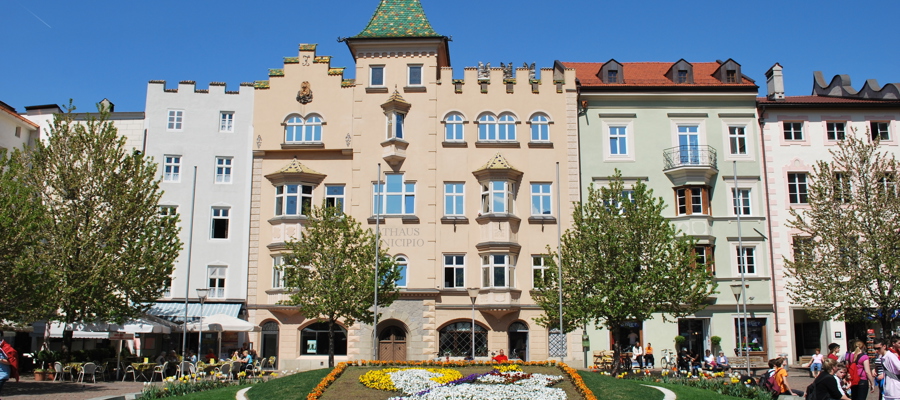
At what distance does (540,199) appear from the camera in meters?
39.9

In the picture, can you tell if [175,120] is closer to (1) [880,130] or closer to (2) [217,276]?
(2) [217,276]

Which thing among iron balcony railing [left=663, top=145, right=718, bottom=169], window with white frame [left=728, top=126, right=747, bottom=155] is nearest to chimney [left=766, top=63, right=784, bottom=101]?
window with white frame [left=728, top=126, right=747, bottom=155]

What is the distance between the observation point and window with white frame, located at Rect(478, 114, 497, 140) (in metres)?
40.7

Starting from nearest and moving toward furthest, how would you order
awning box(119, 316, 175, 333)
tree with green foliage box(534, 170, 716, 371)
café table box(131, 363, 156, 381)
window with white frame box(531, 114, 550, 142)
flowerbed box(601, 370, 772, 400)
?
flowerbed box(601, 370, 772, 400) < café table box(131, 363, 156, 381) < tree with green foliage box(534, 170, 716, 371) < awning box(119, 316, 175, 333) < window with white frame box(531, 114, 550, 142)

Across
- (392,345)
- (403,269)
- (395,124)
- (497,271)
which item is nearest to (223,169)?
(395,124)

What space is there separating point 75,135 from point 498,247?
2008 centimetres

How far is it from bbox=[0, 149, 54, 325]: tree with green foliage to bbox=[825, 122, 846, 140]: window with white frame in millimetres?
37758

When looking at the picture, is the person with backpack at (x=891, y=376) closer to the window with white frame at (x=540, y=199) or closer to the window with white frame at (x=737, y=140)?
the window with white frame at (x=540, y=199)

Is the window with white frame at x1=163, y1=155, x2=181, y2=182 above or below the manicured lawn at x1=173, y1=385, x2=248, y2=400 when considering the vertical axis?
above

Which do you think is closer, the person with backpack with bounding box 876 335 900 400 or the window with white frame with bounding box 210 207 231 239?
the person with backpack with bounding box 876 335 900 400

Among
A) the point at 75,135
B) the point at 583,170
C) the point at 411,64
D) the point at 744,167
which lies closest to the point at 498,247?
the point at 583,170

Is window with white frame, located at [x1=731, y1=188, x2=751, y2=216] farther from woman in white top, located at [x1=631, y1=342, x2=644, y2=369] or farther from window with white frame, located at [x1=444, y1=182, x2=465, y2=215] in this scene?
window with white frame, located at [x1=444, y1=182, x2=465, y2=215]

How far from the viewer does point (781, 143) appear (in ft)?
133

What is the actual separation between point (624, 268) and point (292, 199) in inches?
690
